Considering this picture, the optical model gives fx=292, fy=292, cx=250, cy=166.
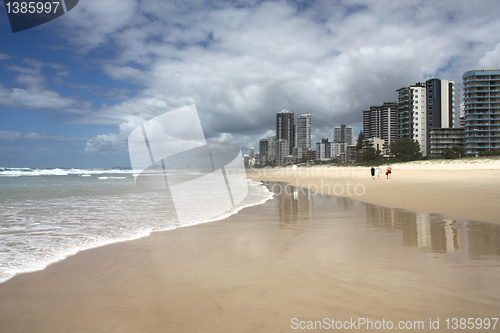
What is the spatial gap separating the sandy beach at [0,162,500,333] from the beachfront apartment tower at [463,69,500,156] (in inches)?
4023

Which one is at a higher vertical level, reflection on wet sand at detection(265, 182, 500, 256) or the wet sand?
the wet sand

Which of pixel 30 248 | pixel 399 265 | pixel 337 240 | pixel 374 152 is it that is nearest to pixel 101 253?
pixel 30 248

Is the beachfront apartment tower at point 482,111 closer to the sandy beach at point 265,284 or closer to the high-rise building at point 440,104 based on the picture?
the high-rise building at point 440,104

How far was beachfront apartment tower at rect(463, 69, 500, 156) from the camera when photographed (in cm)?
8769

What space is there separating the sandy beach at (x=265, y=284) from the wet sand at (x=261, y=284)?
0.02 meters

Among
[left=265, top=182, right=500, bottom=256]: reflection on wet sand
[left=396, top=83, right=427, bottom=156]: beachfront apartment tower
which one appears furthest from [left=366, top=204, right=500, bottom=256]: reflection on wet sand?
[left=396, top=83, right=427, bottom=156]: beachfront apartment tower

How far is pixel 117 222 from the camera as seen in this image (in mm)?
9734

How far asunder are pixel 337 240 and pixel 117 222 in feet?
23.3

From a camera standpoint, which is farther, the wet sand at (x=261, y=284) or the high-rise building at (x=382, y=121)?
the high-rise building at (x=382, y=121)

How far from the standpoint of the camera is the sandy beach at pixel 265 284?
10.7ft
